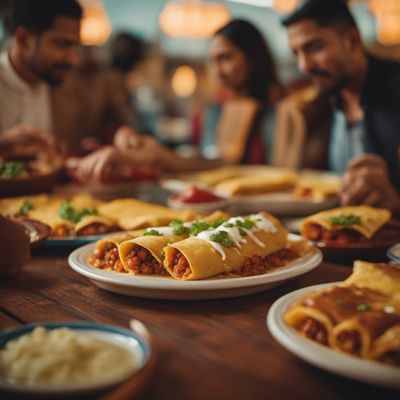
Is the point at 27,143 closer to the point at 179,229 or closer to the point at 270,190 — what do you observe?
the point at 270,190

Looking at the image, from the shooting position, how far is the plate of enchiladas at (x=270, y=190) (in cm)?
293

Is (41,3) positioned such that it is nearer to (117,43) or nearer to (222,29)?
(222,29)

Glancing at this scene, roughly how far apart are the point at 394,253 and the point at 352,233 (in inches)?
13.9

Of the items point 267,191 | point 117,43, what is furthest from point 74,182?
point 117,43

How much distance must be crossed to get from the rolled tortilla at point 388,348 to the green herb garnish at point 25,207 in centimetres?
179

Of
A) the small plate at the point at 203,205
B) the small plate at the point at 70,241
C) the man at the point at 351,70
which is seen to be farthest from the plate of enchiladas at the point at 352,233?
the man at the point at 351,70

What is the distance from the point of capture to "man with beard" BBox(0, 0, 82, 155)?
3798 millimetres

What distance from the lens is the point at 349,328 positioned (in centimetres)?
110

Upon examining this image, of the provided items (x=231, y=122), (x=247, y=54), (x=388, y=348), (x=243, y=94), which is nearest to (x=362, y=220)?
(x=388, y=348)

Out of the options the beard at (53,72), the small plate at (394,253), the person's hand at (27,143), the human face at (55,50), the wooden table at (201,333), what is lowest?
the wooden table at (201,333)

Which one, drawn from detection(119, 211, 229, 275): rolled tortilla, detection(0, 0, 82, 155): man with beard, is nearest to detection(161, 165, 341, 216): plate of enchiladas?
detection(0, 0, 82, 155): man with beard

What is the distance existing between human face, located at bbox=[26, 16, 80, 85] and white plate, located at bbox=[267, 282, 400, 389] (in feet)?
10.8

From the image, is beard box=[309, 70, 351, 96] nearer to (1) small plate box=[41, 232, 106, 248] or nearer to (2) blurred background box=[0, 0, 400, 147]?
(1) small plate box=[41, 232, 106, 248]

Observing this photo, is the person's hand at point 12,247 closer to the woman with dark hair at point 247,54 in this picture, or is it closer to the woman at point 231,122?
the woman at point 231,122
